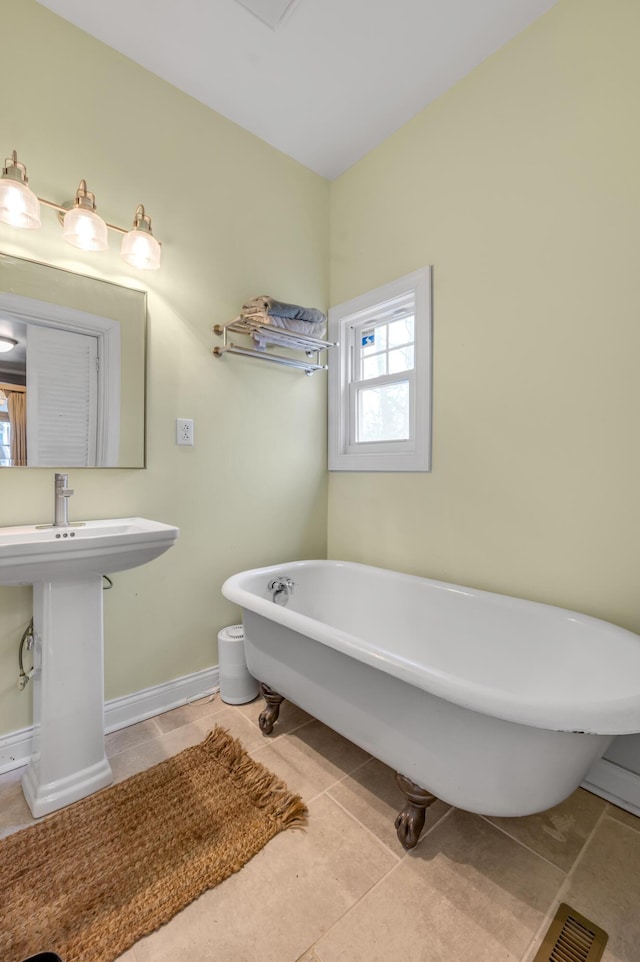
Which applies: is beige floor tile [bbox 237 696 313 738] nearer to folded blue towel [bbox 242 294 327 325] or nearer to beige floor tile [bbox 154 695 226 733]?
beige floor tile [bbox 154 695 226 733]

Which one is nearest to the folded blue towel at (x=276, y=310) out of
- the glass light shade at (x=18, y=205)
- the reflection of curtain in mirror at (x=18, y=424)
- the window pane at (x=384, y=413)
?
the window pane at (x=384, y=413)

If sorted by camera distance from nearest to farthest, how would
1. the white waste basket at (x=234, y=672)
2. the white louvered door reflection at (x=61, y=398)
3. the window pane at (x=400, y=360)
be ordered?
the white louvered door reflection at (x=61, y=398) < the white waste basket at (x=234, y=672) < the window pane at (x=400, y=360)

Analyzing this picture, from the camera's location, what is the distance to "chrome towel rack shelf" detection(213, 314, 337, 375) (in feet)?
6.08

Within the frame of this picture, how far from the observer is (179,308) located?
177 centimetres

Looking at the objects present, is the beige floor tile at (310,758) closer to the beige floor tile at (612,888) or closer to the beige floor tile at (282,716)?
the beige floor tile at (282,716)

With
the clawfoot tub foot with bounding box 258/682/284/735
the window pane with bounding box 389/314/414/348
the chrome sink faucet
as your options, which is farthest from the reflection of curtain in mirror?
the window pane with bounding box 389/314/414/348

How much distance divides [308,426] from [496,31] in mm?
1730

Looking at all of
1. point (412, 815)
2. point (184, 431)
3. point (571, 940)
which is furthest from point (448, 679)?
point (184, 431)

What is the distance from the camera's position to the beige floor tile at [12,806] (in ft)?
3.86

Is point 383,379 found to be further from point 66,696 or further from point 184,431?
point 66,696

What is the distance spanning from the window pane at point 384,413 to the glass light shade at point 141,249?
1.20 meters

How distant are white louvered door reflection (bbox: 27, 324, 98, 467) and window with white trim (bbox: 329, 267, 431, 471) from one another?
1.23m

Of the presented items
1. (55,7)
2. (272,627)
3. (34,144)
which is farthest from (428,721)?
(55,7)

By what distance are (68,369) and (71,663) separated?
1.01 meters
